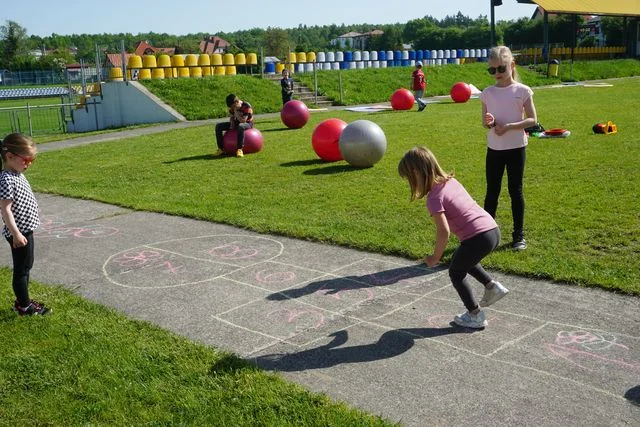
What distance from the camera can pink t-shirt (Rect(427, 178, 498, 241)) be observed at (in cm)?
480

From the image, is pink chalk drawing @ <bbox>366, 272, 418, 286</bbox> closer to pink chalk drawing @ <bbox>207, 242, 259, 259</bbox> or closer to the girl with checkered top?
pink chalk drawing @ <bbox>207, 242, 259, 259</bbox>

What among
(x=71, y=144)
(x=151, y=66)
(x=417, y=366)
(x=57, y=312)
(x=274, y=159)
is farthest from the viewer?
(x=151, y=66)

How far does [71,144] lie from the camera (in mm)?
21641

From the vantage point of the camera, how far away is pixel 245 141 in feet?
50.7

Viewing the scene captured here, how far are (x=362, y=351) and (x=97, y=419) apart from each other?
1.82 meters

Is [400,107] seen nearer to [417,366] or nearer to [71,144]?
[71,144]

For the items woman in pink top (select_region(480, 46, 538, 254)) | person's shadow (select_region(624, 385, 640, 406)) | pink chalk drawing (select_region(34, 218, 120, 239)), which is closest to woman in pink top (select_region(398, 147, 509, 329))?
person's shadow (select_region(624, 385, 640, 406))

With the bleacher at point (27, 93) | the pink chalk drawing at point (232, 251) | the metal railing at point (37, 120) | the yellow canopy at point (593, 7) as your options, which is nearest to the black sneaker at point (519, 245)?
the pink chalk drawing at point (232, 251)

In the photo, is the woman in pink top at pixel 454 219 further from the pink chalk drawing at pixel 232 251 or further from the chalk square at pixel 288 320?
the pink chalk drawing at pixel 232 251

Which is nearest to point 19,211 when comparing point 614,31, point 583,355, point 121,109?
point 583,355

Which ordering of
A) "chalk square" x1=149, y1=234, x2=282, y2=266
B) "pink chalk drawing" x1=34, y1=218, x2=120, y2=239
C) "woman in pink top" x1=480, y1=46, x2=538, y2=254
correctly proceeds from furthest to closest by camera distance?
"pink chalk drawing" x1=34, y1=218, x2=120, y2=239 < "chalk square" x1=149, y1=234, x2=282, y2=266 < "woman in pink top" x1=480, y1=46, x2=538, y2=254

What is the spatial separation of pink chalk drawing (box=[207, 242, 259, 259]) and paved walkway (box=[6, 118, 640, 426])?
3 centimetres

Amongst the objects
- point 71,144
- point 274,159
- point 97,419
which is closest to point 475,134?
point 274,159

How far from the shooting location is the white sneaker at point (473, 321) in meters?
4.99
